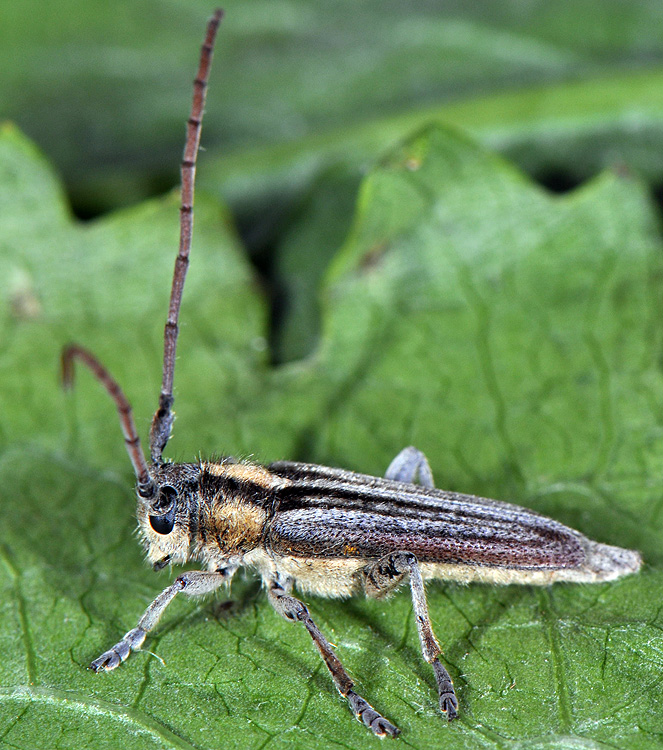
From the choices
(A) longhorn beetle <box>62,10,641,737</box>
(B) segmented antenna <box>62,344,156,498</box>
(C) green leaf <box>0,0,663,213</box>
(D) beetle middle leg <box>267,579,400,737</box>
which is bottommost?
(D) beetle middle leg <box>267,579,400,737</box>

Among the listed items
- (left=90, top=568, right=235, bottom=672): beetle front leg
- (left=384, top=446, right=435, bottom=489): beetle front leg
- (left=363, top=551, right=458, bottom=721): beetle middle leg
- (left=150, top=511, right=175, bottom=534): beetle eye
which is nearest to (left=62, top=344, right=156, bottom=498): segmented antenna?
(left=150, top=511, right=175, bottom=534): beetle eye

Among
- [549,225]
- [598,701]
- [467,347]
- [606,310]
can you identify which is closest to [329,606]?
[598,701]

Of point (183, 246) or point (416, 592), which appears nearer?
point (416, 592)

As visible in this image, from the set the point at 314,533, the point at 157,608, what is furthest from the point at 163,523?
the point at 314,533

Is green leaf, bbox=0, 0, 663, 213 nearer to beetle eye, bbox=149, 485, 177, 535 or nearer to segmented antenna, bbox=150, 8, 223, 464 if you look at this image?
segmented antenna, bbox=150, 8, 223, 464

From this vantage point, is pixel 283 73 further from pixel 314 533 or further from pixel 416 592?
pixel 416 592

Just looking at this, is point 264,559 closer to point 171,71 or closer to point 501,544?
point 501,544
